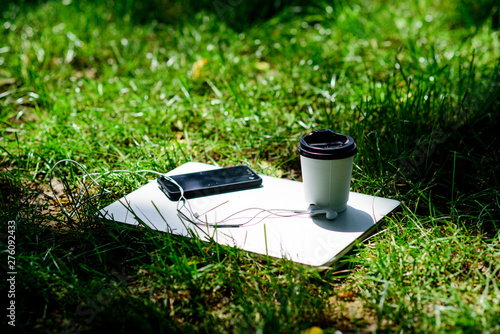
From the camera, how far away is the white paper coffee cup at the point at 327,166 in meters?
1.61

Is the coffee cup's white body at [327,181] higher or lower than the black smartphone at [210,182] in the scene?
higher

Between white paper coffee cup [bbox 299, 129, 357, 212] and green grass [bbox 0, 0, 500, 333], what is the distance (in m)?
0.20

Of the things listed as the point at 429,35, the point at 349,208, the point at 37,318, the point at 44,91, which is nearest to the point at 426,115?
the point at 349,208

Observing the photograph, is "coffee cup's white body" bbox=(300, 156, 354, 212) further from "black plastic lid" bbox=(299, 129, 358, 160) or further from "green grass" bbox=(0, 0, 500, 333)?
"green grass" bbox=(0, 0, 500, 333)

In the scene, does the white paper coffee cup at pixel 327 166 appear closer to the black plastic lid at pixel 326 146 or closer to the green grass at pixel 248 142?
the black plastic lid at pixel 326 146

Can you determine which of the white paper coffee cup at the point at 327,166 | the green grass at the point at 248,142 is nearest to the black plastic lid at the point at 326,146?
the white paper coffee cup at the point at 327,166

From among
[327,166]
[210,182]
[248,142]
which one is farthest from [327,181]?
[248,142]

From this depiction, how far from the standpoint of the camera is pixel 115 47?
141 inches

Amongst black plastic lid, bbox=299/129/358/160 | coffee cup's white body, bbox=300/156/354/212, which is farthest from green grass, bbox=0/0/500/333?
black plastic lid, bbox=299/129/358/160

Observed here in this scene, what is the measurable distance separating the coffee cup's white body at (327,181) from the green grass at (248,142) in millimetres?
187

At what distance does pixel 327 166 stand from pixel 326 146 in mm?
69

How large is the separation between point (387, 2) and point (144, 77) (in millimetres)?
2219

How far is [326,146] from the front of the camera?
65.1 inches

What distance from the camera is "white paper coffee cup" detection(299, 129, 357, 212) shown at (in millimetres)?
1611
